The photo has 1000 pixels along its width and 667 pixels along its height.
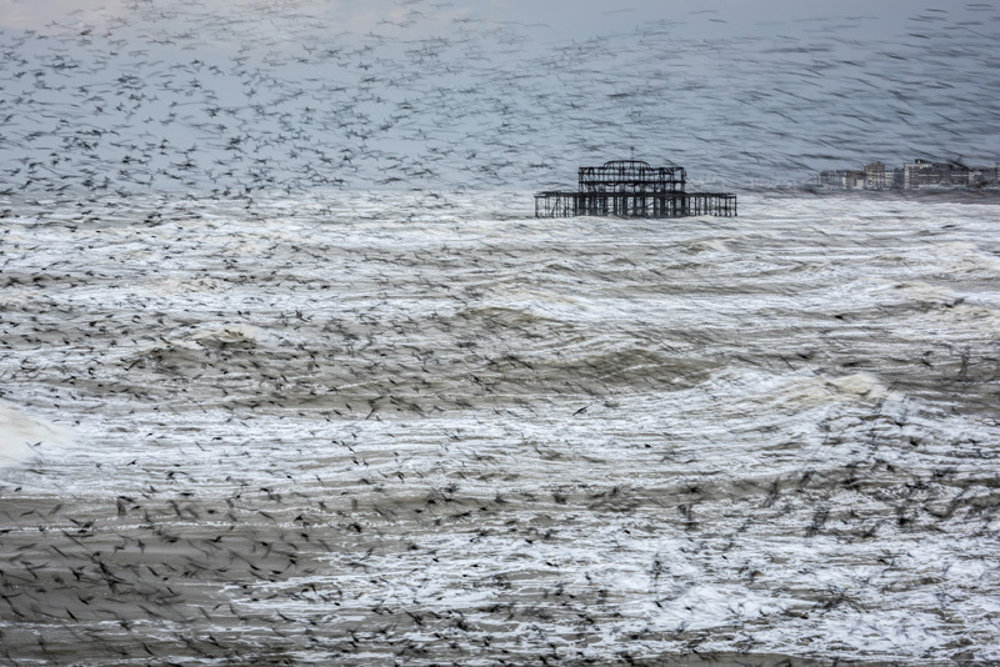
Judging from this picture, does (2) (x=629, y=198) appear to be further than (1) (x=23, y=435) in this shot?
Yes

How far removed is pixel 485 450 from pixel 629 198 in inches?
324

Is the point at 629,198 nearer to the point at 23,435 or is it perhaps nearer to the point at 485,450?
the point at 485,450

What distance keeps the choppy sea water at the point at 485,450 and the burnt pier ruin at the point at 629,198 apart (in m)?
0.84

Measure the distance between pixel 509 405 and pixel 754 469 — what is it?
3.94 feet

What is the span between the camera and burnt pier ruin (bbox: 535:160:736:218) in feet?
25.6

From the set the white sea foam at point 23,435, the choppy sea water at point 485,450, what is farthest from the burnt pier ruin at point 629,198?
the white sea foam at point 23,435

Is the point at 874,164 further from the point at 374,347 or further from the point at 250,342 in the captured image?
the point at 250,342

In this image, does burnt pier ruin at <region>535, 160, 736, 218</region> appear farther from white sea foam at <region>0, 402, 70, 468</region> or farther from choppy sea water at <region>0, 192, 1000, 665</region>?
white sea foam at <region>0, 402, 70, 468</region>

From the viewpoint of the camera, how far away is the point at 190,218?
26.7ft

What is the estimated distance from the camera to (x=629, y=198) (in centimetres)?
1126

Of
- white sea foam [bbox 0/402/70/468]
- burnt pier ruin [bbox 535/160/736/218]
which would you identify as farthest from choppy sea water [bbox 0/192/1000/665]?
burnt pier ruin [bbox 535/160/736/218]

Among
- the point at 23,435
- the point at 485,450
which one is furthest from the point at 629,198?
the point at 23,435

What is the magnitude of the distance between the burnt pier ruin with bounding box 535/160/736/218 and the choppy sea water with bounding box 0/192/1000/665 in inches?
33.3

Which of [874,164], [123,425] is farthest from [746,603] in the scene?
[874,164]
